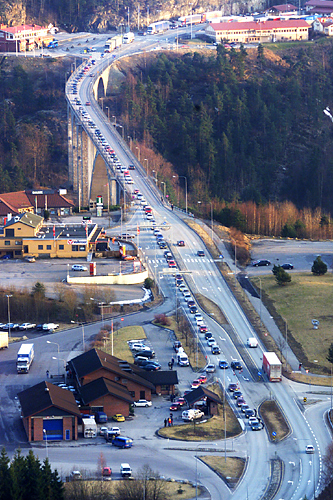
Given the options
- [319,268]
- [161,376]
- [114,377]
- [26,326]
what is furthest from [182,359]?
[319,268]

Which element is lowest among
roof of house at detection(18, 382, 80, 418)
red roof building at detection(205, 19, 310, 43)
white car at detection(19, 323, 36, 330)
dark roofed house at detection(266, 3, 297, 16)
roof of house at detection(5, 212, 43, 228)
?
white car at detection(19, 323, 36, 330)

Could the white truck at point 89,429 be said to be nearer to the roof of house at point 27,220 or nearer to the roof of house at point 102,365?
the roof of house at point 102,365

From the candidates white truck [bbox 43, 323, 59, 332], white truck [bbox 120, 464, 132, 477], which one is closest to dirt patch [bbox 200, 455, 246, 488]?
white truck [bbox 120, 464, 132, 477]

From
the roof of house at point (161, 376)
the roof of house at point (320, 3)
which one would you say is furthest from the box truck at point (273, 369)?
the roof of house at point (320, 3)

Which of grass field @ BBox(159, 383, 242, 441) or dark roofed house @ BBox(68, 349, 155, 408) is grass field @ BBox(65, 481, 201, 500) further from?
dark roofed house @ BBox(68, 349, 155, 408)

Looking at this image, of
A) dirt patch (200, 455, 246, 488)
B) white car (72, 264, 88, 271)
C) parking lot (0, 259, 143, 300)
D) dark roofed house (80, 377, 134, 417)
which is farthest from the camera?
white car (72, 264, 88, 271)

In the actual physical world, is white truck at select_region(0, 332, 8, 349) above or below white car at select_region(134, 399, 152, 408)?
above

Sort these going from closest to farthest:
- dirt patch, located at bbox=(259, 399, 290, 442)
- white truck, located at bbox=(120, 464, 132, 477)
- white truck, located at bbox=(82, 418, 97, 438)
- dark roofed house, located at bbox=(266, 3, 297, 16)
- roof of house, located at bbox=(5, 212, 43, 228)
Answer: white truck, located at bbox=(120, 464, 132, 477), white truck, located at bbox=(82, 418, 97, 438), dirt patch, located at bbox=(259, 399, 290, 442), roof of house, located at bbox=(5, 212, 43, 228), dark roofed house, located at bbox=(266, 3, 297, 16)
